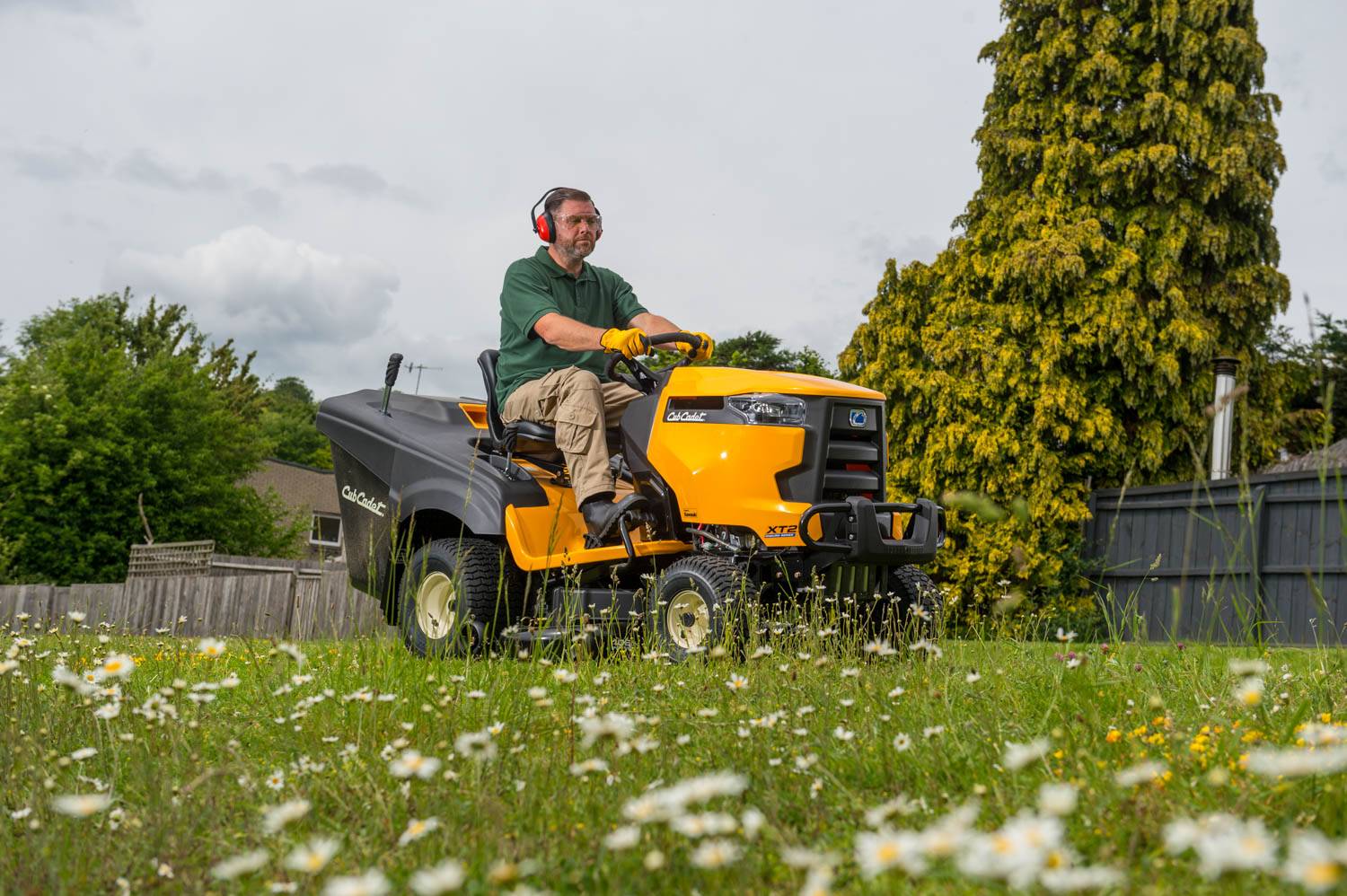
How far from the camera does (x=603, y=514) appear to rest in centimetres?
521

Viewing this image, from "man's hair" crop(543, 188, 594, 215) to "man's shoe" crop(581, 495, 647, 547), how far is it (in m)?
1.47

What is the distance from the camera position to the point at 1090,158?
15133 mm

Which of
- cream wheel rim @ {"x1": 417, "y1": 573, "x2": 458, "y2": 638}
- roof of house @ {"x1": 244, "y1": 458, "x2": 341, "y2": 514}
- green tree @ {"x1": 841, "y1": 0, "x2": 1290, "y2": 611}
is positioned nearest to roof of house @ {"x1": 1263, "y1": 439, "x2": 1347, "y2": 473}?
green tree @ {"x1": 841, "y1": 0, "x2": 1290, "y2": 611}

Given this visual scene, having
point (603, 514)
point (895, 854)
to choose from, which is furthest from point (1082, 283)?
point (895, 854)

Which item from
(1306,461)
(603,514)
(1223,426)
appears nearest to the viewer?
(603,514)

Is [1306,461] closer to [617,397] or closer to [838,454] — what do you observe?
[838,454]

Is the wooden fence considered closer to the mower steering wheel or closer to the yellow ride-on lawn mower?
the yellow ride-on lawn mower

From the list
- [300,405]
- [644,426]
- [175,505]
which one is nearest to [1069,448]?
[644,426]

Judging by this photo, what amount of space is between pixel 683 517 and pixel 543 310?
47.1 inches

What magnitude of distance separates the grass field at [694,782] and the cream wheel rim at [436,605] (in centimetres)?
209

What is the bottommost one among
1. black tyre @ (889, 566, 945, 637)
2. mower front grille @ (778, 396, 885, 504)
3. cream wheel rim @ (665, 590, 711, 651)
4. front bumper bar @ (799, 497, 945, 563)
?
cream wheel rim @ (665, 590, 711, 651)

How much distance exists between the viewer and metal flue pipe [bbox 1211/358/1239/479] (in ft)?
46.7

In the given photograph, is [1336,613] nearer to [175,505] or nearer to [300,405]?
[175,505]

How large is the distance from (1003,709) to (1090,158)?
1350 centimetres
